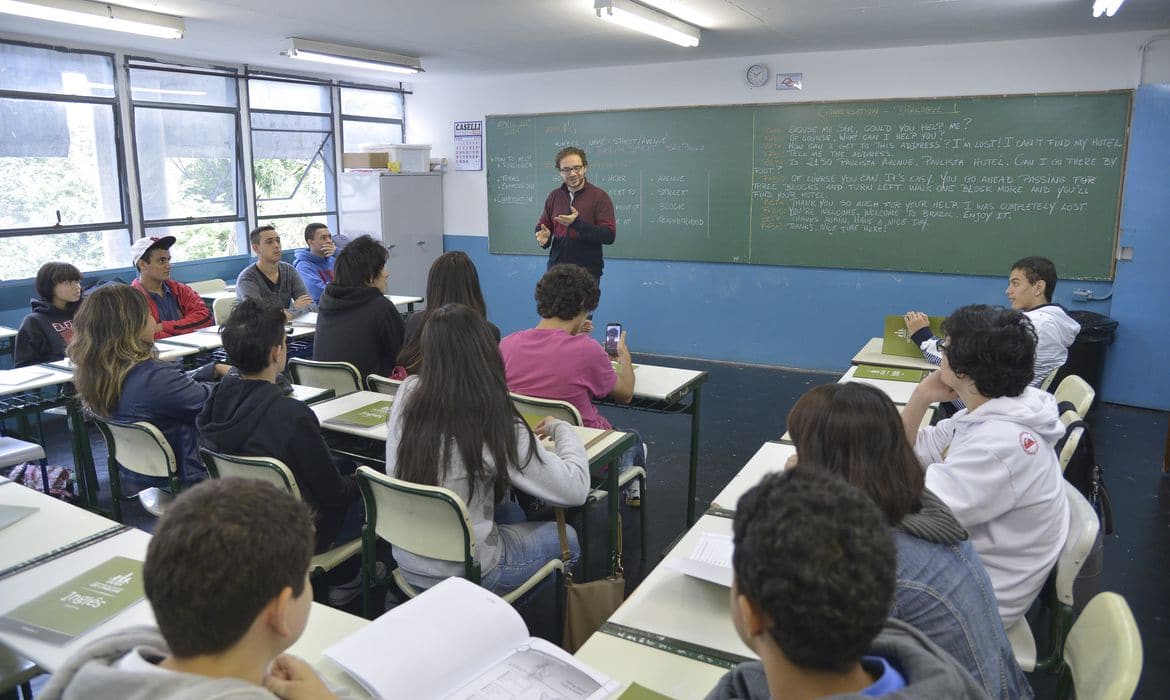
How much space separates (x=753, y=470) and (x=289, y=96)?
6767mm

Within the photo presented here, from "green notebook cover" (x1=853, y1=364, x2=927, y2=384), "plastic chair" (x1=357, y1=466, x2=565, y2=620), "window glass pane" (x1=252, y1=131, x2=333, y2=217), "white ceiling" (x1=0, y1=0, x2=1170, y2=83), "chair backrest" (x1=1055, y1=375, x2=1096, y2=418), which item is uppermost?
"white ceiling" (x1=0, y1=0, x2=1170, y2=83)

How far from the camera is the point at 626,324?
7570 millimetres

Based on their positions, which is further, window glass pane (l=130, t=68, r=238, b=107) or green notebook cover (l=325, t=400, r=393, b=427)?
window glass pane (l=130, t=68, r=238, b=107)

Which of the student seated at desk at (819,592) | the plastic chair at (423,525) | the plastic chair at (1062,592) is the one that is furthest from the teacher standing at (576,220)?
the student seated at desk at (819,592)

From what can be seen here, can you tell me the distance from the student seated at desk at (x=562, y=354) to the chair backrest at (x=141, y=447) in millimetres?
1230

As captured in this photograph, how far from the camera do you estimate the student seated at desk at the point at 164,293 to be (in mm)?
4820

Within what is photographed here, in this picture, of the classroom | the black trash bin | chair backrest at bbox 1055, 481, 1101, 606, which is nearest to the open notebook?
chair backrest at bbox 1055, 481, 1101, 606

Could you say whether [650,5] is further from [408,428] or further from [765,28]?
[408,428]

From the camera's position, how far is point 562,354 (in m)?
3.12

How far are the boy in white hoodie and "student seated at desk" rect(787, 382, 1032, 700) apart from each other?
45cm

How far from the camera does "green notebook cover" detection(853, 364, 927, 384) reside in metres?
3.63

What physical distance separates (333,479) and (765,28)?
172 inches

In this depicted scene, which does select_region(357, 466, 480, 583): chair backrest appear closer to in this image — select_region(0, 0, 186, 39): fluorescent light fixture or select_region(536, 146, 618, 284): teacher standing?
select_region(536, 146, 618, 284): teacher standing

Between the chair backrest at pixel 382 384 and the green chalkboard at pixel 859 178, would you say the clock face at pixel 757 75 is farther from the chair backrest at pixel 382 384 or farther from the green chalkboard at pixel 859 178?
the chair backrest at pixel 382 384
